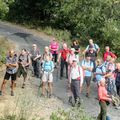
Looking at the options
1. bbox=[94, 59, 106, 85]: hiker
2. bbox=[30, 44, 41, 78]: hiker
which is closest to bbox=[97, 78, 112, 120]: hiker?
bbox=[94, 59, 106, 85]: hiker

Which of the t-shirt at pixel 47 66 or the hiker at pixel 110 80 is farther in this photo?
the hiker at pixel 110 80

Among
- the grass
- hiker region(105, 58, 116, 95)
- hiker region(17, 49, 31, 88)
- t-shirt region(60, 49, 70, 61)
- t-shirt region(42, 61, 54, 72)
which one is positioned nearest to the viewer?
t-shirt region(42, 61, 54, 72)

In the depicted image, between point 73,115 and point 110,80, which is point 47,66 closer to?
point 110,80

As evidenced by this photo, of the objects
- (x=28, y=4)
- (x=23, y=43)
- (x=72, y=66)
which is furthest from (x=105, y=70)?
(x=28, y=4)

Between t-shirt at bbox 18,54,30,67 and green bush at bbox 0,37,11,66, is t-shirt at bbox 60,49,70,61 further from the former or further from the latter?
green bush at bbox 0,37,11,66

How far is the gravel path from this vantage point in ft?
58.2

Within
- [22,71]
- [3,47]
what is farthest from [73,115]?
[3,47]

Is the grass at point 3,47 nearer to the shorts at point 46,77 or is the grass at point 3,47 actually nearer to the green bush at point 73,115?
the shorts at point 46,77

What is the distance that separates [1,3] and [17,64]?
2625 mm

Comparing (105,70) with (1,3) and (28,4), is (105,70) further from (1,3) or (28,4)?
(28,4)

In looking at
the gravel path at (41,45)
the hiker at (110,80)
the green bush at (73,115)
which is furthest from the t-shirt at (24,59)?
the green bush at (73,115)

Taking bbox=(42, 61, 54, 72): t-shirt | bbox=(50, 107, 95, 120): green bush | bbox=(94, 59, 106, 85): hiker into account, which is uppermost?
bbox=(42, 61, 54, 72): t-shirt

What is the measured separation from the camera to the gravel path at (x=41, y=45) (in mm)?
17744

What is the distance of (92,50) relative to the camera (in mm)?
20562
